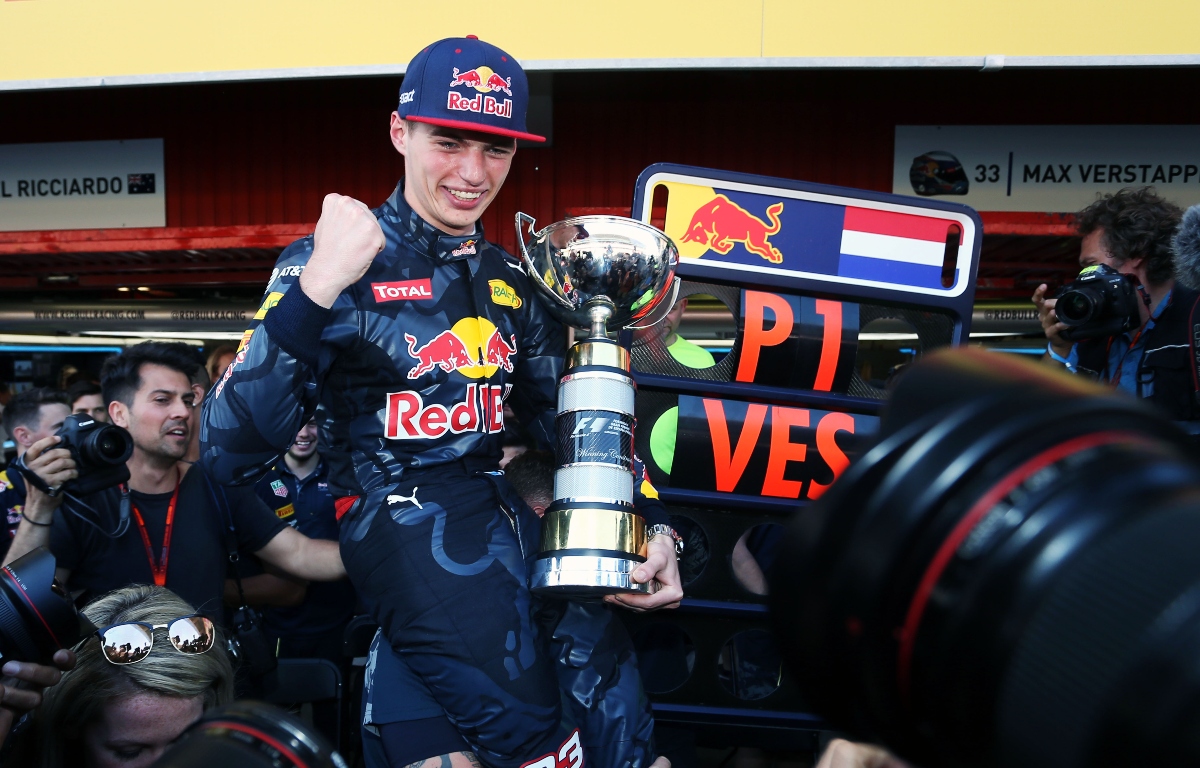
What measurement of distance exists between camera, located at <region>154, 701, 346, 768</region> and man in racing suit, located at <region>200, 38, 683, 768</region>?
0.65 m

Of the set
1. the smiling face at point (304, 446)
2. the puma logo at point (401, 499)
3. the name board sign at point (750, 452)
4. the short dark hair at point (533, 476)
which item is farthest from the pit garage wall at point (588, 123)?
the puma logo at point (401, 499)

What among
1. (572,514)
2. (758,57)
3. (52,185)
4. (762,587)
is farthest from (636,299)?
(52,185)

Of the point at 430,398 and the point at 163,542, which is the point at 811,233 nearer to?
the point at 430,398

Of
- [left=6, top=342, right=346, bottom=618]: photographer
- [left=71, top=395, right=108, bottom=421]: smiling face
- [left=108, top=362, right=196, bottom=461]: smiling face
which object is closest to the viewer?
[left=6, top=342, right=346, bottom=618]: photographer

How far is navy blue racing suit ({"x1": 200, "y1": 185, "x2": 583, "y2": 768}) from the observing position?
1.38 m

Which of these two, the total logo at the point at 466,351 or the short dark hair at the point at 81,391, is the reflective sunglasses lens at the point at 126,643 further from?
the short dark hair at the point at 81,391

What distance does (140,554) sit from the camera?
2.59 metres

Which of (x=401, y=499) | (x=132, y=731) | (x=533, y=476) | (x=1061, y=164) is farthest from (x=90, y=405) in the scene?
(x=1061, y=164)

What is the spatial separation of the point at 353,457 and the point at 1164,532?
124 centimetres

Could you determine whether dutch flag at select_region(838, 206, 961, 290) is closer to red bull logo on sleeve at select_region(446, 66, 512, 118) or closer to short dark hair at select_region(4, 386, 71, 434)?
red bull logo on sleeve at select_region(446, 66, 512, 118)

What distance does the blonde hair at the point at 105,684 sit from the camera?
4.81 ft

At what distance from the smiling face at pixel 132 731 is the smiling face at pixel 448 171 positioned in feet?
2.94

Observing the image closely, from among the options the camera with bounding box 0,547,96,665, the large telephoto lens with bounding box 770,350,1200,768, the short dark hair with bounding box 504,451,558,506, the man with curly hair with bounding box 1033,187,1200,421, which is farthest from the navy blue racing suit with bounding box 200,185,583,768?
the man with curly hair with bounding box 1033,187,1200,421

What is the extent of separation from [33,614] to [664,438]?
3.81 feet
